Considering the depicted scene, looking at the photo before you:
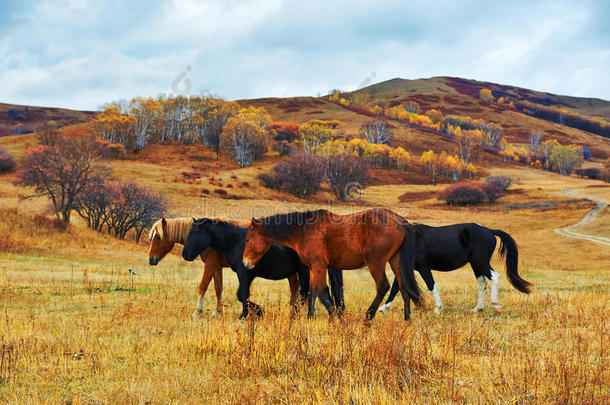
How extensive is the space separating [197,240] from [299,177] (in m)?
59.2

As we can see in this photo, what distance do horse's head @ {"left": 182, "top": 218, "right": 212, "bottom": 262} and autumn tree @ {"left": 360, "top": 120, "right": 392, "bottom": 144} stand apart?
112 m

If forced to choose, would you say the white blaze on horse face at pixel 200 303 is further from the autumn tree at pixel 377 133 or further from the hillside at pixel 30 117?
the hillside at pixel 30 117

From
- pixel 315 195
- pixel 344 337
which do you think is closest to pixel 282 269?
pixel 344 337

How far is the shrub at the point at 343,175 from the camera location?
70000mm

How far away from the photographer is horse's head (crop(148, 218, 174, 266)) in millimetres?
9898

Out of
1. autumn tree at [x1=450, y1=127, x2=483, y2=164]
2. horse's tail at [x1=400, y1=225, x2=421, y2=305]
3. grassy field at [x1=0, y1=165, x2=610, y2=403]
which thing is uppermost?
autumn tree at [x1=450, y1=127, x2=483, y2=164]

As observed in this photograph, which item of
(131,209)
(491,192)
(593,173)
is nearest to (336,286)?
(131,209)

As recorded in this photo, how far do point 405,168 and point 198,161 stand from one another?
5054 cm

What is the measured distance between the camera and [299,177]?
6756 centimetres

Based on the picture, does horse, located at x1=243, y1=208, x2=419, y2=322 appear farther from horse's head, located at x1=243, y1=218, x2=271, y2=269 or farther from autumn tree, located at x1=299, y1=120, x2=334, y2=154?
autumn tree, located at x1=299, y1=120, x2=334, y2=154

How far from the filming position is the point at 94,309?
28.7 feet

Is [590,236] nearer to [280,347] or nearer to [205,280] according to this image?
[205,280]

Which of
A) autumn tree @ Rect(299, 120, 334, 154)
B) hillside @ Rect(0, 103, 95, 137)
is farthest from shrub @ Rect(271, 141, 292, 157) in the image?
hillside @ Rect(0, 103, 95, 137)

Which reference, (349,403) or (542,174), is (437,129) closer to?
(542,174)
